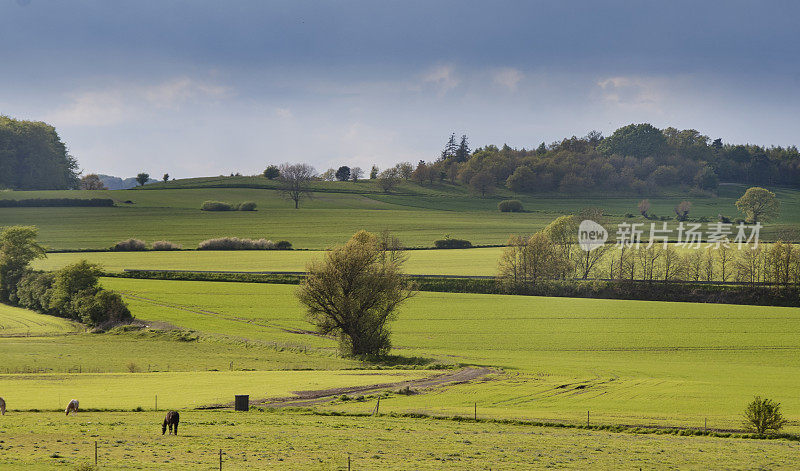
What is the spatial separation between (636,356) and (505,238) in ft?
267

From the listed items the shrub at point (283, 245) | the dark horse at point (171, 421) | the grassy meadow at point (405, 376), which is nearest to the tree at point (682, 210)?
the grassy meadow at point (405, 376)

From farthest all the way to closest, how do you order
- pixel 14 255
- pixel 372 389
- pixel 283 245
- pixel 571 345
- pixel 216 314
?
pixel 283 245 < pixel 14 255 < pixel 216 314 < pixel 571 345 < pixel 372 389

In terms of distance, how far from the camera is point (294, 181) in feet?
621

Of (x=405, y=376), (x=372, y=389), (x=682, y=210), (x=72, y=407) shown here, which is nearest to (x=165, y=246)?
(x=405, y=376)

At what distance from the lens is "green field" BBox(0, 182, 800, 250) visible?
13738cm

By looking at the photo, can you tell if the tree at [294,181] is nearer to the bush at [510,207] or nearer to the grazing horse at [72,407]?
the bush at [510,207]

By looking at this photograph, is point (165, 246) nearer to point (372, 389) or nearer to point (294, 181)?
point (294, 181)

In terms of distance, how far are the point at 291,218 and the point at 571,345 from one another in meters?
105

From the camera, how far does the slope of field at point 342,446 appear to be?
2520 centimetres

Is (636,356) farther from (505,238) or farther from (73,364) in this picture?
(505,238)

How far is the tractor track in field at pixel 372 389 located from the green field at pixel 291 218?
258ft

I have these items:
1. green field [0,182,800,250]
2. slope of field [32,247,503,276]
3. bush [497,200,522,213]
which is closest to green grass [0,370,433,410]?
slope of field [32,247,503,276]

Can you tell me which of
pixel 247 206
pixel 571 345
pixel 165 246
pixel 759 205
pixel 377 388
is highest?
pixel 759 205

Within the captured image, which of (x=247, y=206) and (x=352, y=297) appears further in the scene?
(x=247, y=206)
